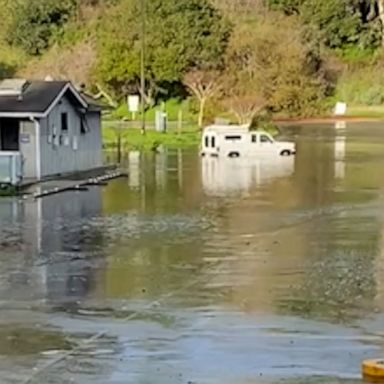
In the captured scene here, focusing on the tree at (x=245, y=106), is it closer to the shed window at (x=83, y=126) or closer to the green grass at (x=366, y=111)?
the green grass at (x=366, y=111)

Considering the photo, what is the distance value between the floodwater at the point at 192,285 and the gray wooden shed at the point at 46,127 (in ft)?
10.6

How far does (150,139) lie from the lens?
53.9 metres

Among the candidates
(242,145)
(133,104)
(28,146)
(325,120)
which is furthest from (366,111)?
(28,146)

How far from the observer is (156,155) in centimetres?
4672

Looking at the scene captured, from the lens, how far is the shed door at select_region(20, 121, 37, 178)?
33469 mm

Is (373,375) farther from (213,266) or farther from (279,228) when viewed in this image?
(279,228)

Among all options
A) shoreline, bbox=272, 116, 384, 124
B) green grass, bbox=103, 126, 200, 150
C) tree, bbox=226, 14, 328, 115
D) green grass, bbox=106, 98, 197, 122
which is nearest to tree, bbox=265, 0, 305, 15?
tree, bbox=226, 14, 328, 115

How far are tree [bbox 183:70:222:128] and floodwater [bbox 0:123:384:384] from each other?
147 feet

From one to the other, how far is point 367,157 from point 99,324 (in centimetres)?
3235

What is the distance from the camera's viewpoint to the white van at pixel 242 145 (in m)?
45.5

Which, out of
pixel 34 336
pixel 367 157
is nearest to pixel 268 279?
pixel 34 336

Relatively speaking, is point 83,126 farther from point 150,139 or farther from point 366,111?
point 366,111

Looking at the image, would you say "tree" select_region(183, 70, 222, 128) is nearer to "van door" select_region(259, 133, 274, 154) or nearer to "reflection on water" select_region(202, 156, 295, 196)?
"van door" select_region(259, 133, 274, 154)

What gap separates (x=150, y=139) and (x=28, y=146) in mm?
20506
